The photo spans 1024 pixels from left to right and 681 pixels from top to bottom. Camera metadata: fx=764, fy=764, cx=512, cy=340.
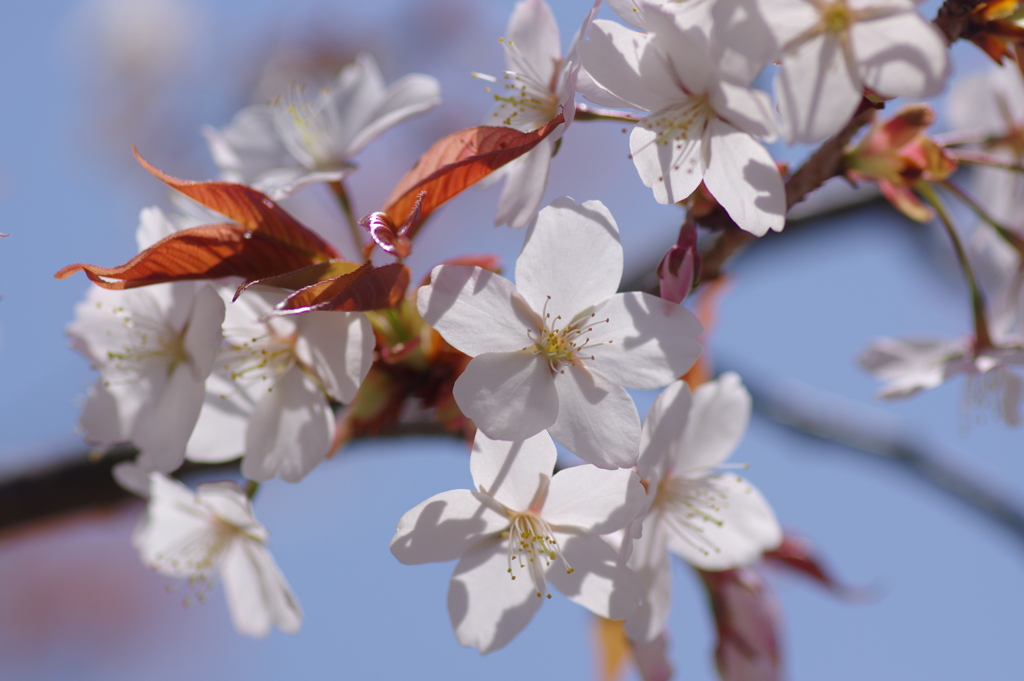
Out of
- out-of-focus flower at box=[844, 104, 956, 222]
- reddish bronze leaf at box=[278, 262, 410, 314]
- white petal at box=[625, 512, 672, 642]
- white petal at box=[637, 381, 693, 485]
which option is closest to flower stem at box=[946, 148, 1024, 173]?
out-of-focus flower at box=[844, 104, 956, 222]

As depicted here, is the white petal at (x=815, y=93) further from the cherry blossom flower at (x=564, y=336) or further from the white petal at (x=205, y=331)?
the white petal at (x=205, y=331)

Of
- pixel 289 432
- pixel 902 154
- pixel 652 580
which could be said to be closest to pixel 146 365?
pixel 289 432

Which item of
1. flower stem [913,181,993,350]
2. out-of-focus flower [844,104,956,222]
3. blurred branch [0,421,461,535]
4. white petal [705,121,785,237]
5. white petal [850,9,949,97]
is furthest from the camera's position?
blurred branch [0,421,461,535]

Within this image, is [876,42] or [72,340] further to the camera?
[72,340]

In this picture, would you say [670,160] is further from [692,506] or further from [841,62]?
[692,506]

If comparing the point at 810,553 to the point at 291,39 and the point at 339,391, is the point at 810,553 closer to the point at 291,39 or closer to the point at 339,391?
the point at 339,391

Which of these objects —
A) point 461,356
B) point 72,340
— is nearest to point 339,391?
point 461,356

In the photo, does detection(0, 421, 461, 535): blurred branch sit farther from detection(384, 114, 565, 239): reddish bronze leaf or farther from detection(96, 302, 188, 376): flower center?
detection(384, 114, 565, 239): reddish bronze leaf
